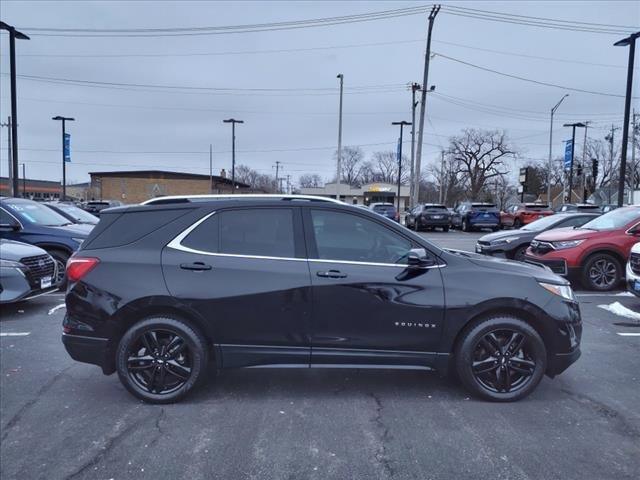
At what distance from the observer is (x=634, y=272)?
285 inches

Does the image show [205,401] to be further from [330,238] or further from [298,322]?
[330,238]

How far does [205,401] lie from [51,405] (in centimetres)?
129

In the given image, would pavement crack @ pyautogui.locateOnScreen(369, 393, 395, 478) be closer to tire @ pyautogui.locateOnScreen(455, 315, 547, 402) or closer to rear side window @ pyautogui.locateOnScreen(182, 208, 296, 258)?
tire @ pyautogui.locateOnScreen(455, 315, 547, 402)

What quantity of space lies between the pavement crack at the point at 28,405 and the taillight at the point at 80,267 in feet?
3.65

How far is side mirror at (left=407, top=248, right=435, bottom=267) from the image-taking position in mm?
3969

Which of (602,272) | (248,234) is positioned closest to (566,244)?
(602,272)

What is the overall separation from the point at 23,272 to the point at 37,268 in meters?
0.32

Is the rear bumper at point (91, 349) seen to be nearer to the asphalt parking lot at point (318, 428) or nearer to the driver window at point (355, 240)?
the asphalt parking lot at point (318, 428)

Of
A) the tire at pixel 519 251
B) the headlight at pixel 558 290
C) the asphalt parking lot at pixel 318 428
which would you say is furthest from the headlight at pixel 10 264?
the tire at pixel 519 251

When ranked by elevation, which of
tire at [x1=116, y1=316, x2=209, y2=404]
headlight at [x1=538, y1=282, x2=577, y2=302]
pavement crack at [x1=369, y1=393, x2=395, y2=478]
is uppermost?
headlight at [x1=538, y1=282, x2=577, y2=302]

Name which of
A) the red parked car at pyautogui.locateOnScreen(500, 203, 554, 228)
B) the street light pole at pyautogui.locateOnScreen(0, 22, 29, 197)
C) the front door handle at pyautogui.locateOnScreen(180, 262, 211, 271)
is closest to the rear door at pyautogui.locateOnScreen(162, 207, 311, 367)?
the front door handle at pyautogui.locateOnScreen(180, 262, 211, 271)

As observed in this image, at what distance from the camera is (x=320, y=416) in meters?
3.91

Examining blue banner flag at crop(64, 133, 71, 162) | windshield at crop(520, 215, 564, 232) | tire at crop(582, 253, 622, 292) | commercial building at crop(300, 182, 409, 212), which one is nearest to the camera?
tire at crop(582, 253, 622, 292)

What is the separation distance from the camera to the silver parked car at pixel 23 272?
6895 mm
